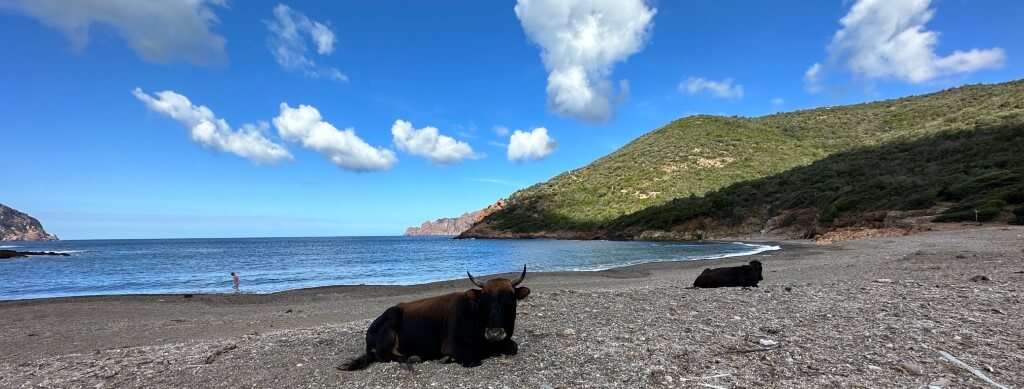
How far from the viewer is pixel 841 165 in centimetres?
5509

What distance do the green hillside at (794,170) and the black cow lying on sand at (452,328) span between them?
123ft

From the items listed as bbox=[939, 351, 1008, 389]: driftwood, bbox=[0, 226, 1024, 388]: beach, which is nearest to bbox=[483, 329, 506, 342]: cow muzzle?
bbox=[0, 226, 1024, 388]: beach

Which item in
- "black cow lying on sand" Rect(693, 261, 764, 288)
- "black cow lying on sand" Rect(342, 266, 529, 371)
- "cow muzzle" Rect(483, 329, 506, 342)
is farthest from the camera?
"black cow lying on sand" Rect(693, 261, 764, 288)

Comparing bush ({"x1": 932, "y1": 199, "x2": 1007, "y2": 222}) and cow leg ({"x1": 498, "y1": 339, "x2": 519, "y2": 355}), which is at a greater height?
bush ({"x1": 932, "y1": 199, "x2": 1007, "y2": 222})

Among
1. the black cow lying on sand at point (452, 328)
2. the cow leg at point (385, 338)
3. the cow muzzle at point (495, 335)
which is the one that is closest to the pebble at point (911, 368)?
the black cow lying on sand at point (452, 328)

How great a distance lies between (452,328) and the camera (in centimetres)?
650

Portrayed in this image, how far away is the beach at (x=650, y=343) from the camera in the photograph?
5141 mm

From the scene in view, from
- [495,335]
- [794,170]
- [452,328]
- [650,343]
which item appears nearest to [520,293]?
[495,335]

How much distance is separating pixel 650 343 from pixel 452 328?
8.58ft

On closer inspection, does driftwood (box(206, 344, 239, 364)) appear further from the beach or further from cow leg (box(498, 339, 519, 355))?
cow leg (box(498, 339, 519, 355))

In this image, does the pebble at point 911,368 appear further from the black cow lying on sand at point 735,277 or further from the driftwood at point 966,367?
the black cow lying on sand at point 735,277

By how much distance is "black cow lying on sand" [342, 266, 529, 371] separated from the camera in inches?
238

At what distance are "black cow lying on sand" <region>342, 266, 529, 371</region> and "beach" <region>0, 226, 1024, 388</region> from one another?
202 mm

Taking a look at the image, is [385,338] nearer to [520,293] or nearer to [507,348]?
[507,348]
